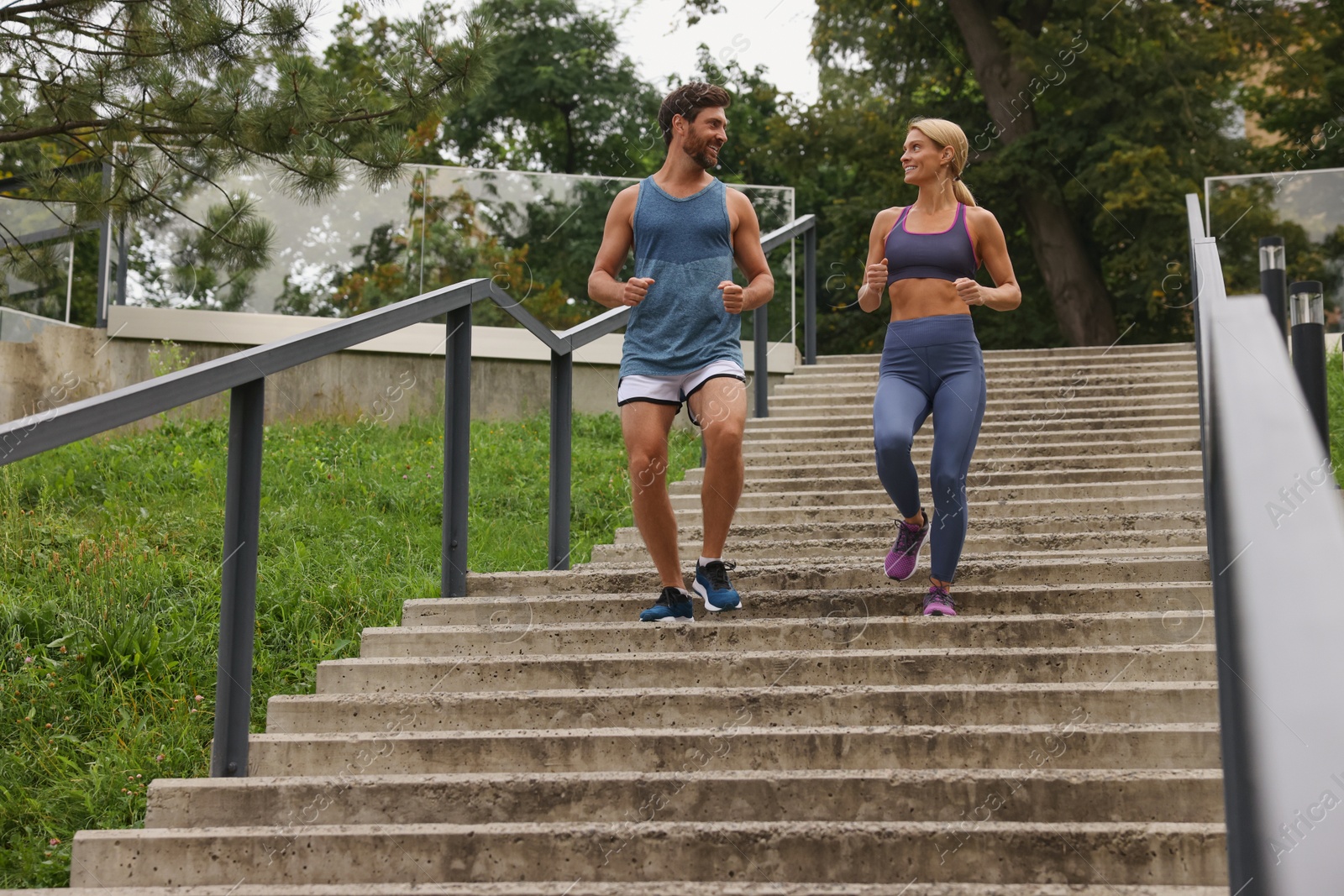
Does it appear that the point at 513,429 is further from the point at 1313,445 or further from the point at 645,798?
the point at 1313,445

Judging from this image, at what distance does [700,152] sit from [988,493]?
2373 mm

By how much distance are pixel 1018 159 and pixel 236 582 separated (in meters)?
12.0

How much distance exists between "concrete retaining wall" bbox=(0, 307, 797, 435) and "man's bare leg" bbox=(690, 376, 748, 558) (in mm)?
4860

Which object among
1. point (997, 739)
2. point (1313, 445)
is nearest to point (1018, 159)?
point (997, 739)

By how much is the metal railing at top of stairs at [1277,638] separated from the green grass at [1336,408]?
4.62m

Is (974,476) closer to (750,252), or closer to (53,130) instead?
(750,252)

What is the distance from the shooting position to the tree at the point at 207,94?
21.0 ft

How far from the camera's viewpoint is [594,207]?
9.89 meters

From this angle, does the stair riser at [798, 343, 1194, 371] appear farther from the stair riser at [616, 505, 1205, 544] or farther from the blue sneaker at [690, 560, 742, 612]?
the blue sneaker at [690, 560, 742, 612]

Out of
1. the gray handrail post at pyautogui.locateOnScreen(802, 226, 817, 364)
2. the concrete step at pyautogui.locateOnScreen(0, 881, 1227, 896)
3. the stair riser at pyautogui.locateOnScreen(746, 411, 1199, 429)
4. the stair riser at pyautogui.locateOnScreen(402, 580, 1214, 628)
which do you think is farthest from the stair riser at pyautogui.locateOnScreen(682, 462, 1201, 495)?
the concrete step at pyautogui.locateOnScreen(0, 881, 1227, 896)

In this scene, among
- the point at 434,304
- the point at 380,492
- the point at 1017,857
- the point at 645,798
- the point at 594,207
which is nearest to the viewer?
the point at 1017,857

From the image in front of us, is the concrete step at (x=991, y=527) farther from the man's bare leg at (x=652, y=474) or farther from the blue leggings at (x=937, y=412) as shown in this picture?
the man's bare leg at (x=652, y=474)

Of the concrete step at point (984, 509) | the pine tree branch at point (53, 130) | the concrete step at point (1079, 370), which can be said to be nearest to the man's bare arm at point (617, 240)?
the concrete step at point (984, 509)

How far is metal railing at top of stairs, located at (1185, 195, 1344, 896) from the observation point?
121 cm
